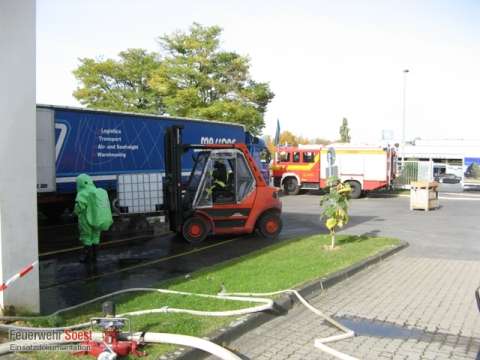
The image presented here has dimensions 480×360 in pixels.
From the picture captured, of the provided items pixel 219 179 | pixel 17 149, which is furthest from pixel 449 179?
pixel 17 149

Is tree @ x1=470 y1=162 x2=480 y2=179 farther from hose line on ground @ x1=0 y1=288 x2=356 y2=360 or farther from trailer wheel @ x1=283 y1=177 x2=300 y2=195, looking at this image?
hose line on ground @ x1=0 y1=288 x2=356 y2=360

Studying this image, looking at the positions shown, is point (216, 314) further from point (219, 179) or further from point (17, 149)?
point (219, 179)

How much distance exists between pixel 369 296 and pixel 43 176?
30.5 feet

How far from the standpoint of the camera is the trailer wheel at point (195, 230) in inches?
461

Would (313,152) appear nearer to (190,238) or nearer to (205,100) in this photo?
(205,100)

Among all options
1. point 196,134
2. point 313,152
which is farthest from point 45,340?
point 313,152

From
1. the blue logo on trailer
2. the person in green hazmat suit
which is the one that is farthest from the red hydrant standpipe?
the blue logo on trailer

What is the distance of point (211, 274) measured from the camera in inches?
Answer: 319

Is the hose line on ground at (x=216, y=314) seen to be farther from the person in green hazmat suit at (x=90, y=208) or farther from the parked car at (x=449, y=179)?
the parked car at (x=449, y=179)

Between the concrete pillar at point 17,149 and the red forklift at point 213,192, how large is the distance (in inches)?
239

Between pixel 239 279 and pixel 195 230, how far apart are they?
4278mm

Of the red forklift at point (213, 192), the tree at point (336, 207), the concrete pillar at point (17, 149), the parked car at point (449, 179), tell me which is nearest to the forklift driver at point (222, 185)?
the red forklift at point (213, 192)

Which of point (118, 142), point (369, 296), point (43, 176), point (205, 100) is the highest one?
point (205, 100)

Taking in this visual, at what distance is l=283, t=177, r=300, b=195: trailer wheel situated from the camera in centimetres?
2819
